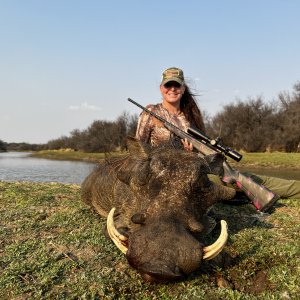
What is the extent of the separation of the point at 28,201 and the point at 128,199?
2742mm

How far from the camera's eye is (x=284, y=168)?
29922 mm

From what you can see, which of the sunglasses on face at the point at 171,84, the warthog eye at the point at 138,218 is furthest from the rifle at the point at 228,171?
the warthog eye at the point at 138,218

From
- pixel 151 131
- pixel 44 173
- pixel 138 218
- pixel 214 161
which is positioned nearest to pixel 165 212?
pixel 138 218

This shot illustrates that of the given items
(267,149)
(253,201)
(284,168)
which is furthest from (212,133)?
(253,201)

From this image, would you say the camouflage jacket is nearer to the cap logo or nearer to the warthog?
the cap logo

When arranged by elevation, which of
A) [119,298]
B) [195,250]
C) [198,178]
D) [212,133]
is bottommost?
[119,298]

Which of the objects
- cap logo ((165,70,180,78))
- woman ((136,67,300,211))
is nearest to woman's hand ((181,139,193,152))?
woman ((136,67,300,211))

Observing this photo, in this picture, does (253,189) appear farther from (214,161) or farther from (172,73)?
(172,73)

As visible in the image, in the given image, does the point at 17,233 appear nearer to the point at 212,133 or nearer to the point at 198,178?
the point at 198,178

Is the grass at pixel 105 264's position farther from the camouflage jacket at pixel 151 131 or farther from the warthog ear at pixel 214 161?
the camouflage jacket at pixel 151 131

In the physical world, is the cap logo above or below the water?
above

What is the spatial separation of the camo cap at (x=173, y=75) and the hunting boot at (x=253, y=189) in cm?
147

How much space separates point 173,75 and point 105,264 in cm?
338

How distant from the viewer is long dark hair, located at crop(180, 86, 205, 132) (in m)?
6.28
